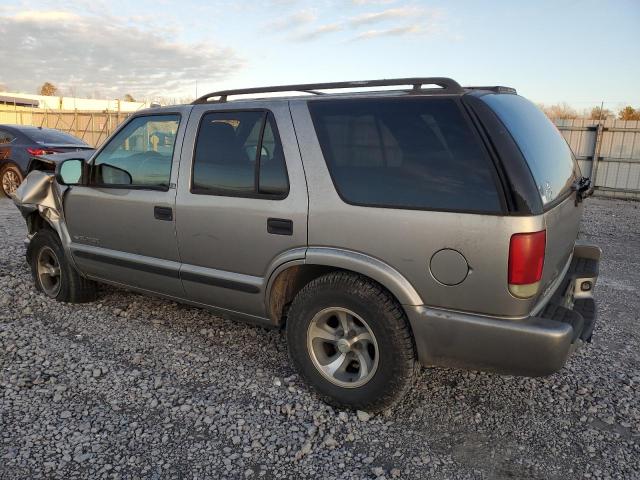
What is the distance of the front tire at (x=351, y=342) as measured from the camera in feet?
9.16

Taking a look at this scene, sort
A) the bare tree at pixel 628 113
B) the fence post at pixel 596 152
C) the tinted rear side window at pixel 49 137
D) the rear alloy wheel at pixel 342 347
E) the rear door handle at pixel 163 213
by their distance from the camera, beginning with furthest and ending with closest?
1. the bare tree at pixel 628 113
2. the fence post at pixel 596 152
3. the tinted rear side window at pixel 49 137
4. the rear door handle at pixel 163 213
5. the rear alloy wheel at pixel 342 347

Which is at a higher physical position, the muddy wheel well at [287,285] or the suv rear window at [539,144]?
the suv rear window at [539,144]

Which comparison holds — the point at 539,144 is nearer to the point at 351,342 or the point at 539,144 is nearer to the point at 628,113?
the point at 351,342

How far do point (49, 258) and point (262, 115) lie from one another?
287cm

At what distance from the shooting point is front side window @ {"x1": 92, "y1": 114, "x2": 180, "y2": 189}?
3.74 m

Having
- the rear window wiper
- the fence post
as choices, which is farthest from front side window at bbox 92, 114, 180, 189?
the fence post

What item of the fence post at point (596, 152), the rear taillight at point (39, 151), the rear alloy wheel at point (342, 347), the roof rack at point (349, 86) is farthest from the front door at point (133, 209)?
the fence post at point (596, 152)

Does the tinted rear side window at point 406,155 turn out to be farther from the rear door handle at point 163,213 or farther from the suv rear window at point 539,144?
the rear door handle at point 163,213

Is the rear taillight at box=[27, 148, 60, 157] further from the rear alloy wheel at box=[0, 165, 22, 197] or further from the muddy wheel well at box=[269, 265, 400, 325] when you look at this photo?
the muddy wheel well at box=[269, 265, 400, 325]

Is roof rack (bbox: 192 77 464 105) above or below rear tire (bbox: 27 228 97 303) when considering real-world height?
above

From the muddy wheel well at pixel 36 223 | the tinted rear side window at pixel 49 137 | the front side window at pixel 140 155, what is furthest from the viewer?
the tinted rear side window at pixel 49 137

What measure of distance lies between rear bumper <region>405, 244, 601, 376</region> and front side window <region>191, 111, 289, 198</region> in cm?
116

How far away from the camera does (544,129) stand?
10.3 feet

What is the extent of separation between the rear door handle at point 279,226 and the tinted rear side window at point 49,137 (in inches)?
363
